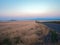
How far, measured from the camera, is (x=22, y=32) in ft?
6.08

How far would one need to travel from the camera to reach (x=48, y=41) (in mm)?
1874

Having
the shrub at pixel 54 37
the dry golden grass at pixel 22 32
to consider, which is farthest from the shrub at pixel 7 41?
the shrub at pixel 54 37

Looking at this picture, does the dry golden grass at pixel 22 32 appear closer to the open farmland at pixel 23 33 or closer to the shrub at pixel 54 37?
the open farmland at pixel 23 33

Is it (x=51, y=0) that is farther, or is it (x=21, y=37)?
(x=51, y=0)

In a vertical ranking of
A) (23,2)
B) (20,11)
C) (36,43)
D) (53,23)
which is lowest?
(36,43)

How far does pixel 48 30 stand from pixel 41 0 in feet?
1.89

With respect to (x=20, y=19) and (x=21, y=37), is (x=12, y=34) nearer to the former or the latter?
(x=21, y=37)

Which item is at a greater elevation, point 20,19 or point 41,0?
point 41,0

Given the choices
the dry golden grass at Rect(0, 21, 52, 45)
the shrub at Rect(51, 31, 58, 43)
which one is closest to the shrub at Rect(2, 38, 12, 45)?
the dry golden grass at Rect(0, 21, 52, 45)

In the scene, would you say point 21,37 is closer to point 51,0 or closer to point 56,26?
point 56,26

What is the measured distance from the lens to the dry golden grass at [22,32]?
1.80 metres

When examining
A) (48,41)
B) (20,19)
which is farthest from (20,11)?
(48,41)

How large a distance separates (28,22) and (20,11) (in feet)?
0.81

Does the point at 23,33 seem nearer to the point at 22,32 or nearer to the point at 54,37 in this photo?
the point at 22,32
